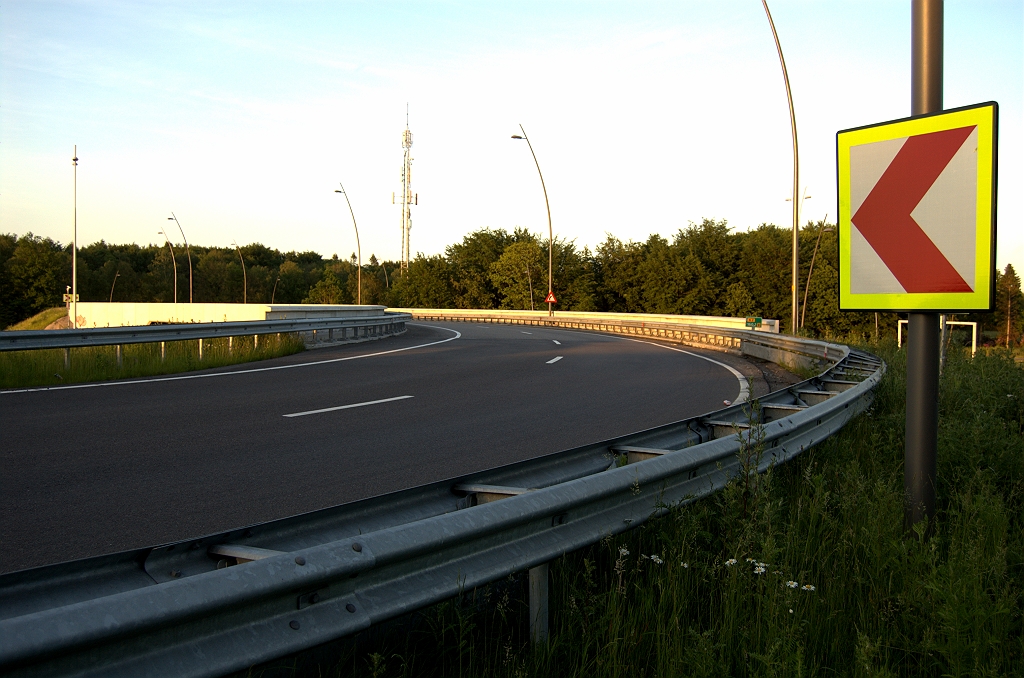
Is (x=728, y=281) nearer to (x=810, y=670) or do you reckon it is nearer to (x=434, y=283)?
(x=434, y=283)

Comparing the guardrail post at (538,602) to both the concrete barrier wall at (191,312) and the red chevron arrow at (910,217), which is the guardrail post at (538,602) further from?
the concrete barrier wall at (191,312)

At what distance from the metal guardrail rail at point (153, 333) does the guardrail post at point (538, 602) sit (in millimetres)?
11779

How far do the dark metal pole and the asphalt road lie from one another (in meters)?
3.40

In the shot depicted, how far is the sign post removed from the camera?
417 centimetres

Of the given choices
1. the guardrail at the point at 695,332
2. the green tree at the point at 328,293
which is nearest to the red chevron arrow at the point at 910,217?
the guardrail at the point at 695,332

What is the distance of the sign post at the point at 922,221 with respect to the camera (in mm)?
4168

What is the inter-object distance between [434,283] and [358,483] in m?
90.7

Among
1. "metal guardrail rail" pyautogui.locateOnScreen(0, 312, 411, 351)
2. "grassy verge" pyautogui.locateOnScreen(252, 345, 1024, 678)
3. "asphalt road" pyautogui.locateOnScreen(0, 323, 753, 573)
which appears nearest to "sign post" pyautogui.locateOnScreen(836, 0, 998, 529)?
"grassy verge" pyautogui.locateOnScreen(252, 345, 1024, 678)

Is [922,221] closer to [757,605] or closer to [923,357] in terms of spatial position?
[923,357]

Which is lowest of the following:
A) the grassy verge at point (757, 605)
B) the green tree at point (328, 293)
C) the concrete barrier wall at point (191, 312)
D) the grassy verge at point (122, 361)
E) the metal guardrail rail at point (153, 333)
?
the grassy verge at point (757, 605)

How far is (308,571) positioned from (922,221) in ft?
12.8

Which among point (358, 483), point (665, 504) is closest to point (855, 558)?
point (665, 504)

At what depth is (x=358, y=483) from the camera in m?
5.99

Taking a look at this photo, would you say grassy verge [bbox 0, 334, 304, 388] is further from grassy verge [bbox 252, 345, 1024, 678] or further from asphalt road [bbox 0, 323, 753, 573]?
grassy verge [bbox 252, 345, 1024, 678]
